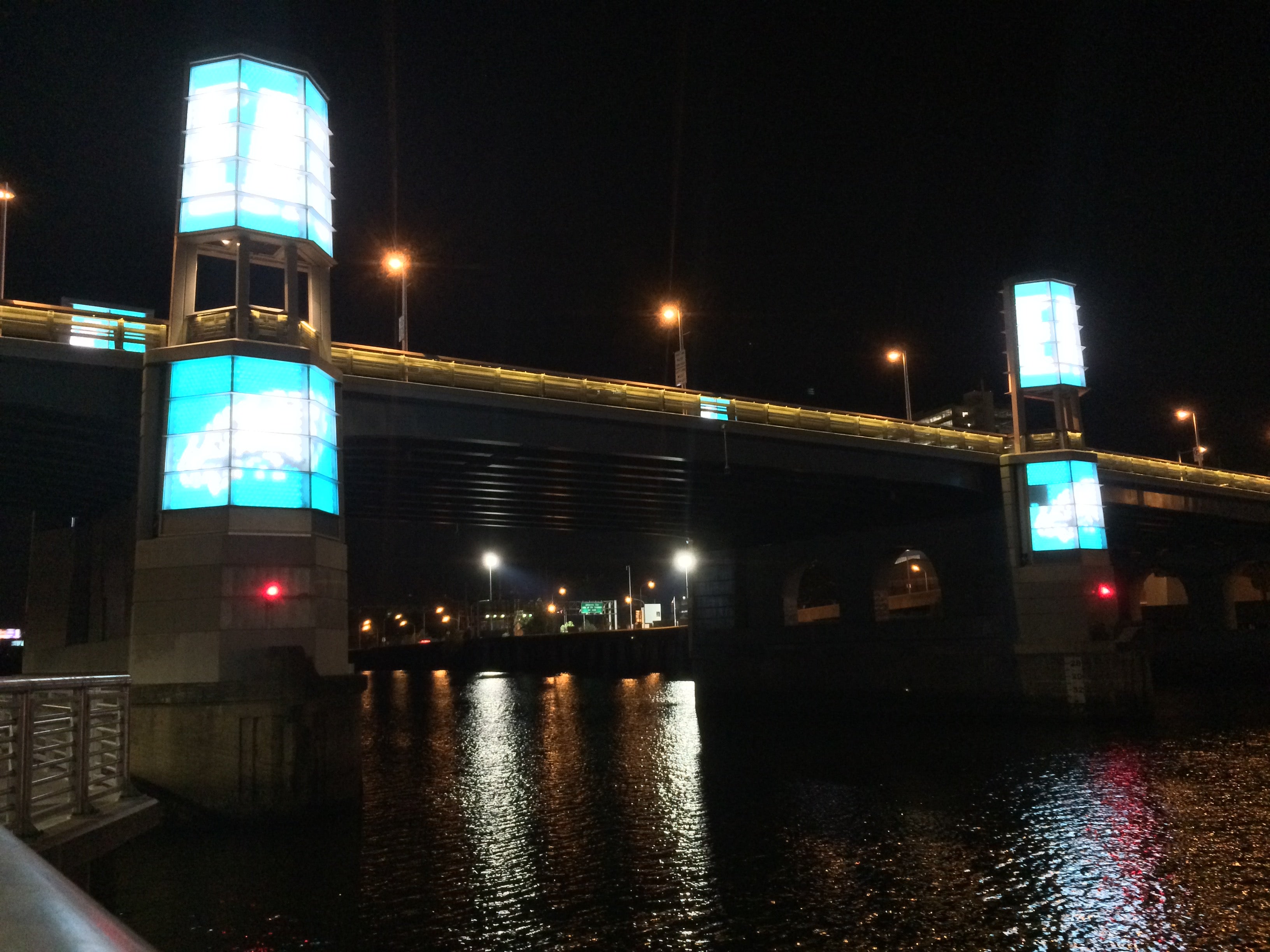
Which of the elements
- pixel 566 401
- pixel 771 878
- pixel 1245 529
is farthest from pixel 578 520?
pixel 1245 529

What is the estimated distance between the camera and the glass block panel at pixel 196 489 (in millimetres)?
24641

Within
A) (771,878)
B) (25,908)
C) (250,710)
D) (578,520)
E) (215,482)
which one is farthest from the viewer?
(578,520)

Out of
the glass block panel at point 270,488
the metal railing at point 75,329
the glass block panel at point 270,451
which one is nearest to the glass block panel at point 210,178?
the metal railing at point 75,329

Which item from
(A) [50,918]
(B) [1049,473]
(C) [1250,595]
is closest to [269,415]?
(A) [50,918]

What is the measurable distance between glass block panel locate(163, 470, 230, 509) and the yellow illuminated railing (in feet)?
132

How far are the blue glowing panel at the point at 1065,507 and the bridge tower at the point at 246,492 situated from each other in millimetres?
31031

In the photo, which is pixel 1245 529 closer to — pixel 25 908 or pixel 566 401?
pixel 566 401

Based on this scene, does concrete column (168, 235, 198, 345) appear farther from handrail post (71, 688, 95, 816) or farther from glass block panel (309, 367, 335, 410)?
handrail post (71, 688, 95, 816)

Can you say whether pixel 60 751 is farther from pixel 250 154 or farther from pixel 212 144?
pixel 212 144

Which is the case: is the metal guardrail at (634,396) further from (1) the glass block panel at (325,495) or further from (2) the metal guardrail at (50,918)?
(2) the metal guardrail at (50,918)

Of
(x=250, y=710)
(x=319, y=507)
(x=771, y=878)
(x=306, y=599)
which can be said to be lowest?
(x=771, y=878)

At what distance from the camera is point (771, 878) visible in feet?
57.5

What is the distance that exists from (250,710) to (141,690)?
2844mm

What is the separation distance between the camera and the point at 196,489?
977 inches
